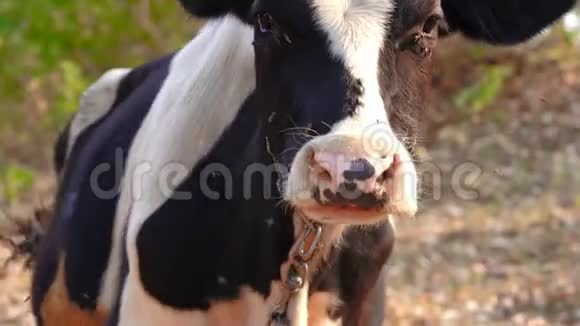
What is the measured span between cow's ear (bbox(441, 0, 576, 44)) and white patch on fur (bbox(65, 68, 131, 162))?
1.84 meters

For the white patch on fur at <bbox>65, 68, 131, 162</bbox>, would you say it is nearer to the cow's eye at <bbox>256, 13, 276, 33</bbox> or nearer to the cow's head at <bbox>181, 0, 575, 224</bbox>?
the cow's head at <bbox>181, 0, 575, 224</bbox>

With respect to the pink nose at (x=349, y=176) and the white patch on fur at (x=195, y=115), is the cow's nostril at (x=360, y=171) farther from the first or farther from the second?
the white patch on fur at (x=195, y=115)

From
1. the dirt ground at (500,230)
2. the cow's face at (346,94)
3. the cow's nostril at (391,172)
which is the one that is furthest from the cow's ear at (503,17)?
the cow's nostril at (391,172)

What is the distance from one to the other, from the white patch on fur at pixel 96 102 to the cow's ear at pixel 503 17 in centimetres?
184

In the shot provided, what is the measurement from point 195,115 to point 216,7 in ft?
1.23

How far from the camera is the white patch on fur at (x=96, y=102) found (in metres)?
5.36

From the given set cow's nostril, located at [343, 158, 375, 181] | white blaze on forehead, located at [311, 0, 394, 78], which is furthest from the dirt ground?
cow's nostril, located at [343, 158, 375, 181]

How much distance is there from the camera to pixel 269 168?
384 cm

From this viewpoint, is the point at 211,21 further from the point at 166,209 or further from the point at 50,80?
the point at 50,80

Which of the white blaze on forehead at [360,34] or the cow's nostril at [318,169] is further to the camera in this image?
the white blaze on forehead at [360,34]

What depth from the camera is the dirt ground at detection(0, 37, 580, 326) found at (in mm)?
7375

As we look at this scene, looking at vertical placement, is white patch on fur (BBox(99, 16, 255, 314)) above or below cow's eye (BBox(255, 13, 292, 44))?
below

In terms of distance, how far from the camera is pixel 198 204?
156 inches

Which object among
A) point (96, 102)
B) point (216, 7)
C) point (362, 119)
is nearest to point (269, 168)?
point (216, 7)
